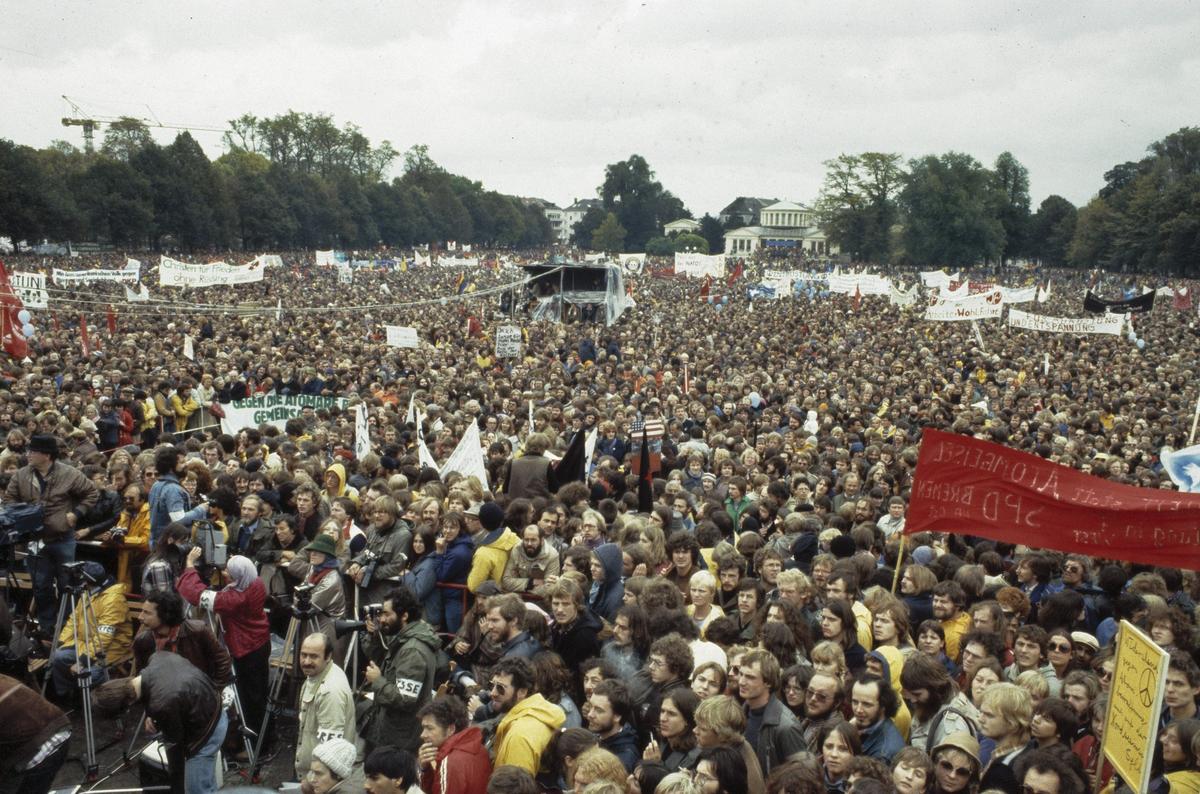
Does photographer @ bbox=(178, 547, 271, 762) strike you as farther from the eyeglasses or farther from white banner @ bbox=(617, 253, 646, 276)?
white banner @ bbox=(617, 253, 646, 276)

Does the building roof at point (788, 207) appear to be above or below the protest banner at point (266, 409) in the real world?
above

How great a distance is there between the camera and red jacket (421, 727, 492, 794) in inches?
177

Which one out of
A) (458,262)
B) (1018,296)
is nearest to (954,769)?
(1018,296)

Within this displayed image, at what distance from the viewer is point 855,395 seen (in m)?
18.2

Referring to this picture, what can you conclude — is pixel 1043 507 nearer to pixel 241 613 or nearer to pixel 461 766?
pixel 461 766

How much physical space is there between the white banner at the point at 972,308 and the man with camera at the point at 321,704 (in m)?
26.0

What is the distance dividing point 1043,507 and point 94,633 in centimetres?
620

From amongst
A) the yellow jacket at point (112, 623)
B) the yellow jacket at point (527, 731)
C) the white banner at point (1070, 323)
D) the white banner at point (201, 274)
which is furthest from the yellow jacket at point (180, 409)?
the white banner at point (1070, 323)

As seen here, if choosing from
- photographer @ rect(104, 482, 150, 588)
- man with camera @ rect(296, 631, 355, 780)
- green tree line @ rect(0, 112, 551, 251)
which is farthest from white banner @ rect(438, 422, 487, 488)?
green tree line @ rect(0, 112, 551, 251)

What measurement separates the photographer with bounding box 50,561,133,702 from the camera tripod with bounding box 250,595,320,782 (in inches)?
41.5

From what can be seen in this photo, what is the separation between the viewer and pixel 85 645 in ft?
21.0

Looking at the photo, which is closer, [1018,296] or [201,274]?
Result: [201,274]

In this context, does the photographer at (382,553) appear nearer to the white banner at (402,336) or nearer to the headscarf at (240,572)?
the headscarf at (240,572)

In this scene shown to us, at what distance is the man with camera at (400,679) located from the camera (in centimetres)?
543
